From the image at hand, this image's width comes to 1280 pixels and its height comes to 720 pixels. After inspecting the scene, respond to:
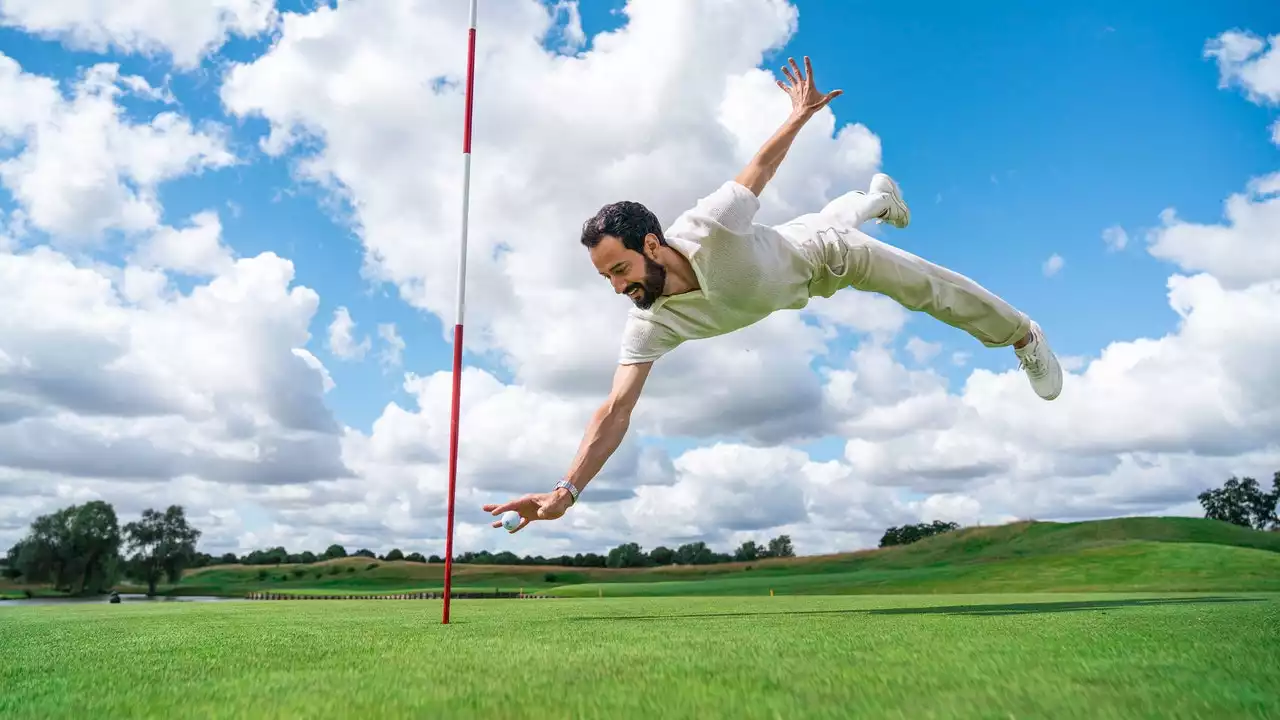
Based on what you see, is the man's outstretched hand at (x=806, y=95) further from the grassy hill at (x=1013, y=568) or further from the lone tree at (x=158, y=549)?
the lone tree at (x=158, y=549)

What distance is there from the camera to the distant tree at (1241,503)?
204 ft

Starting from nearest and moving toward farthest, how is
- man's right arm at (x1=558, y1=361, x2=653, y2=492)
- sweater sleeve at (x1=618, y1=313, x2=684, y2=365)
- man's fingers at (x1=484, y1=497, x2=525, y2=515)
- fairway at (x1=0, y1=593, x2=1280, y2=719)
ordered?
1. fairway at (x1=0, y1=593, x2=1280, y2=719)
2. man's fingers at (x1=484, y1=497, x2=525, y2=515)
3. man's right arm at (x1=558, y1=361, x2=653, y2=492)
4. sweater sleeve at (x1=618, y1=313, x2=684, y2=365)

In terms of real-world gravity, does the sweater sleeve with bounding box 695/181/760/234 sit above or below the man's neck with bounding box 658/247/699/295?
above

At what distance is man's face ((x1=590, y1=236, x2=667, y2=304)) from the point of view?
15.3ft

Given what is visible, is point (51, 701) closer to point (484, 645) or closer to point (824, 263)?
point (484, 645)

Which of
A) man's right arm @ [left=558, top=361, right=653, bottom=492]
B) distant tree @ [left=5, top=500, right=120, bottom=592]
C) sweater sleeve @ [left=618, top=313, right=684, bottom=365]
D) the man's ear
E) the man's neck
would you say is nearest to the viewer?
man's right arm @ [left=558, top=361, right=653, bottom=492]

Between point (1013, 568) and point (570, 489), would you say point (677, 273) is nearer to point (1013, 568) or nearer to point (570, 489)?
point (570, 489)

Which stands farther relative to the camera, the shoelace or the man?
the shoelace

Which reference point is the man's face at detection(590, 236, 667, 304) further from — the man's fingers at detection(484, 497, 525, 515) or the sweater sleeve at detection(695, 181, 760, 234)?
the man's fingers at detection(484, 497, 525, 515)

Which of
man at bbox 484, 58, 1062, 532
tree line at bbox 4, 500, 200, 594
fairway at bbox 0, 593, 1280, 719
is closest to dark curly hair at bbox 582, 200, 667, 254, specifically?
man at bbox 484, 58, 1062, 532

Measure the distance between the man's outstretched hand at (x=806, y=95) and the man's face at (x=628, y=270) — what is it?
1.59 meters

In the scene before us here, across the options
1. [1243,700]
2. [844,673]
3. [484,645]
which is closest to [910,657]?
[844,673]

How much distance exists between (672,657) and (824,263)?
3.08m

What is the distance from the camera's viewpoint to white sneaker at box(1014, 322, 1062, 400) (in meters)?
6.13
